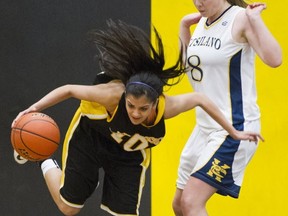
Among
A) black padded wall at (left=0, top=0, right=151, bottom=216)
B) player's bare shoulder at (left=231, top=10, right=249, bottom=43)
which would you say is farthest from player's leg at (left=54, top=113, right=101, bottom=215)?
black padded wall at (left=0, top=0, right=151, bottom=216)

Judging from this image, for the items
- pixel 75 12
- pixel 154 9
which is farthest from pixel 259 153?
pixel 75 12

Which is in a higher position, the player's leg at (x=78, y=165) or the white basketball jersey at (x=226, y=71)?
the white basketball jersey at (x=226, y=71)

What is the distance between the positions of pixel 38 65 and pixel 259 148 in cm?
167

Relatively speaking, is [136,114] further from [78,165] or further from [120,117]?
[78,165]

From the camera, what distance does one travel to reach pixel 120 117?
3.82 m

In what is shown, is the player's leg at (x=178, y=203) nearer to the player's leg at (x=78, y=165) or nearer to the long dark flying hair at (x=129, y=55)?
the player's leg at (x=78, y=165)

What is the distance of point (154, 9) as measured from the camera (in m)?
5.18

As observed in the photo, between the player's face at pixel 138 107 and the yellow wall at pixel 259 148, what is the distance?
140 centimetres

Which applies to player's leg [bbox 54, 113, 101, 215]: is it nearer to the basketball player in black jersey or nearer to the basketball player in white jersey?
the basketball player in black jersey

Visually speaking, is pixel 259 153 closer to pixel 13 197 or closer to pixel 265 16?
pixel 265 16

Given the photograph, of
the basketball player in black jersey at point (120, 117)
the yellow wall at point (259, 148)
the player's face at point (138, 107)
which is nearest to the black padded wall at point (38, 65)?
the yellow wall at point (259, 148)

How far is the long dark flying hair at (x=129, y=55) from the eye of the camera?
3844mm

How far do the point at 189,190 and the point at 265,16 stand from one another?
144cm

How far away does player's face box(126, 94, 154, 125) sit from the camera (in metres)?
3.68
